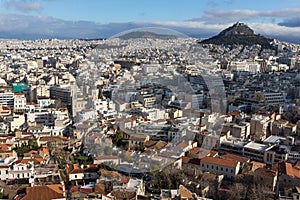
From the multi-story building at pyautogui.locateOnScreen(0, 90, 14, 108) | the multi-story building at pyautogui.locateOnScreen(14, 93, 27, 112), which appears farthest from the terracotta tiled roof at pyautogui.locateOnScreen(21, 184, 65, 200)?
the multi-story building at pyautogui.locateOnScreen(0, 90, 14, 108)

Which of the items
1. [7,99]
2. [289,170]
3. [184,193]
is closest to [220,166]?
[289,170]

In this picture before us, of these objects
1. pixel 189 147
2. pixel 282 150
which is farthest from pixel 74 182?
pixel 282 150

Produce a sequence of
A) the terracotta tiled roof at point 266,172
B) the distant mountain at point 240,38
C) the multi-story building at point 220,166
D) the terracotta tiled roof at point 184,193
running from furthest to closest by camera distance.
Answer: the distant mountain at point 240,38
the multi-story building at point 220,166
the terracotta tiled roof at point 266,172
the terracotta tiled roof at point 184,193

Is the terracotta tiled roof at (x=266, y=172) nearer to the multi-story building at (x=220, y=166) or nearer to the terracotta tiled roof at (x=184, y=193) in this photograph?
the multi-story building at (x=220, y=166)

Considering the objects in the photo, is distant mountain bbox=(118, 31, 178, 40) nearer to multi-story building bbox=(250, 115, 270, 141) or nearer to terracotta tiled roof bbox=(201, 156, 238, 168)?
terracotta tiled roof bbox=(201, 156, 238, 168)

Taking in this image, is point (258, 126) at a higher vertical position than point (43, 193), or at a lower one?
higher

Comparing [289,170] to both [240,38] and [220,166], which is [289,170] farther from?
[240,38]

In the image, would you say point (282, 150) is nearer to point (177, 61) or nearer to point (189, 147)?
point (189, 147)

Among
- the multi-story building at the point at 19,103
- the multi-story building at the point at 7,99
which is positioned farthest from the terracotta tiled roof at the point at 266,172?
the multi-story building at the point at 7,99
